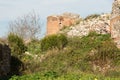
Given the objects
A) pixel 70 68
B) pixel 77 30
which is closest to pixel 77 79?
pixel 70 68

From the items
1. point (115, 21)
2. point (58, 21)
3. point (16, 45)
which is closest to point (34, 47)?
point (16, 45)

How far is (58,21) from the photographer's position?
42250 mm

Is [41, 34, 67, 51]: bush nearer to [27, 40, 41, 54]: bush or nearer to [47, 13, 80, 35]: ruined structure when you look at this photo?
[27, 40, 41, 54]: bush

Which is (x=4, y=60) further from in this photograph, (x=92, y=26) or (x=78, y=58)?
(x=92, y=26)

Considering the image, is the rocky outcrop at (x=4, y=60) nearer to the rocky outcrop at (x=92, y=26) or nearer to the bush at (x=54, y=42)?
the bush at (x=54, y=42)

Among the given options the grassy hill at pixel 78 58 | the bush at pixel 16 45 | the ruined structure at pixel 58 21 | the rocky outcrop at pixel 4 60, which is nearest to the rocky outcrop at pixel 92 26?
the grassy hill at pixel 78 58

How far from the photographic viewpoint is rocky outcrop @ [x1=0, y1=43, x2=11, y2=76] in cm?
2370

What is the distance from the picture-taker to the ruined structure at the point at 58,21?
137ft

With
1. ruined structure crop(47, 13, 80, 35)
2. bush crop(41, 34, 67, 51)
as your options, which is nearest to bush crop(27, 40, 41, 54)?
bush crop(41, 34, 67, 51)

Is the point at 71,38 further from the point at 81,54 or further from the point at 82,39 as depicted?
the point at 81,54

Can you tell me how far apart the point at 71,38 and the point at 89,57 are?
173 inches

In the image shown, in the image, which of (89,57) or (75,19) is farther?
(75,19)

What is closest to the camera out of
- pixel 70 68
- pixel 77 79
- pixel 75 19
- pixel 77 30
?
pixel 77 79

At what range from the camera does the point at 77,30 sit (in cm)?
3541
